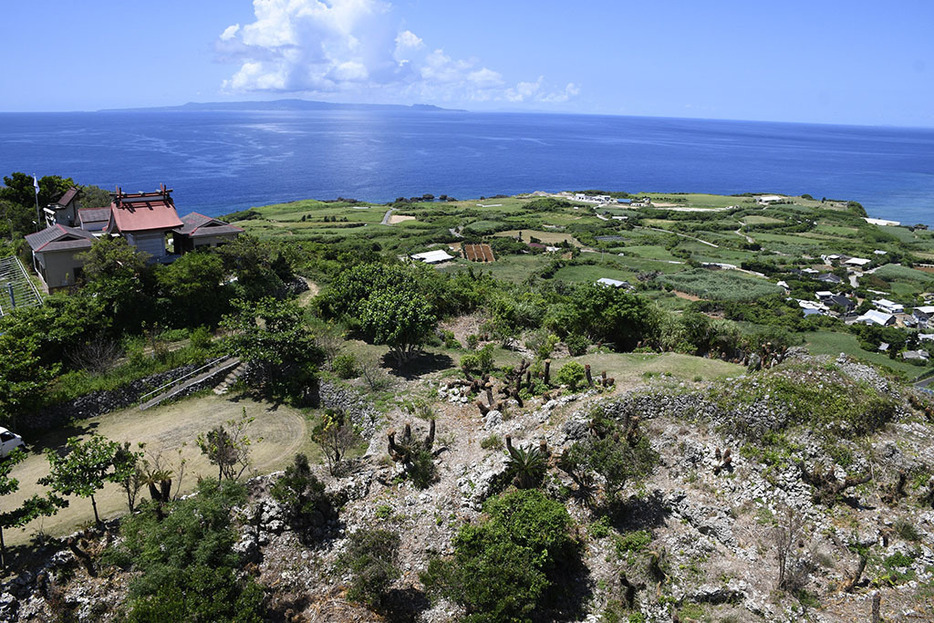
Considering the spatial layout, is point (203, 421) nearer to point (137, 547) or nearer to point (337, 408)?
point (337, 408)

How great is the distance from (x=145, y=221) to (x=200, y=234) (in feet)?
11.7

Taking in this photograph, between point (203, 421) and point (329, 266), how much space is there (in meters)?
21.9

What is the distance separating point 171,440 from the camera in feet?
81.6

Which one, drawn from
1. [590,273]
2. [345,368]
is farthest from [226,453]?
[590,273]

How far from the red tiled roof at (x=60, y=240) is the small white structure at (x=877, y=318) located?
72007mm

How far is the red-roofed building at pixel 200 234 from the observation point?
132 feet

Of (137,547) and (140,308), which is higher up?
(140,308)

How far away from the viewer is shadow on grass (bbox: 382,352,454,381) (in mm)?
29875

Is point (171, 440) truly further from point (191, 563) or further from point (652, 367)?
point (652, 367)

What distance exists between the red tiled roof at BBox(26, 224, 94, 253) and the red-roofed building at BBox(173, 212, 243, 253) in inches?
222

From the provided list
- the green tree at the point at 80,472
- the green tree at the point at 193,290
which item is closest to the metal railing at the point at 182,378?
the green tree at the point at 193,290

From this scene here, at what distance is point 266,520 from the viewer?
62.5ft

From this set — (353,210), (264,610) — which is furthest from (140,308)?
(353,210)

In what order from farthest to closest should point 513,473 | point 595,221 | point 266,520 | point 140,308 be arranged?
point 595,221, point 140,308, point 513,473, point 266,520
